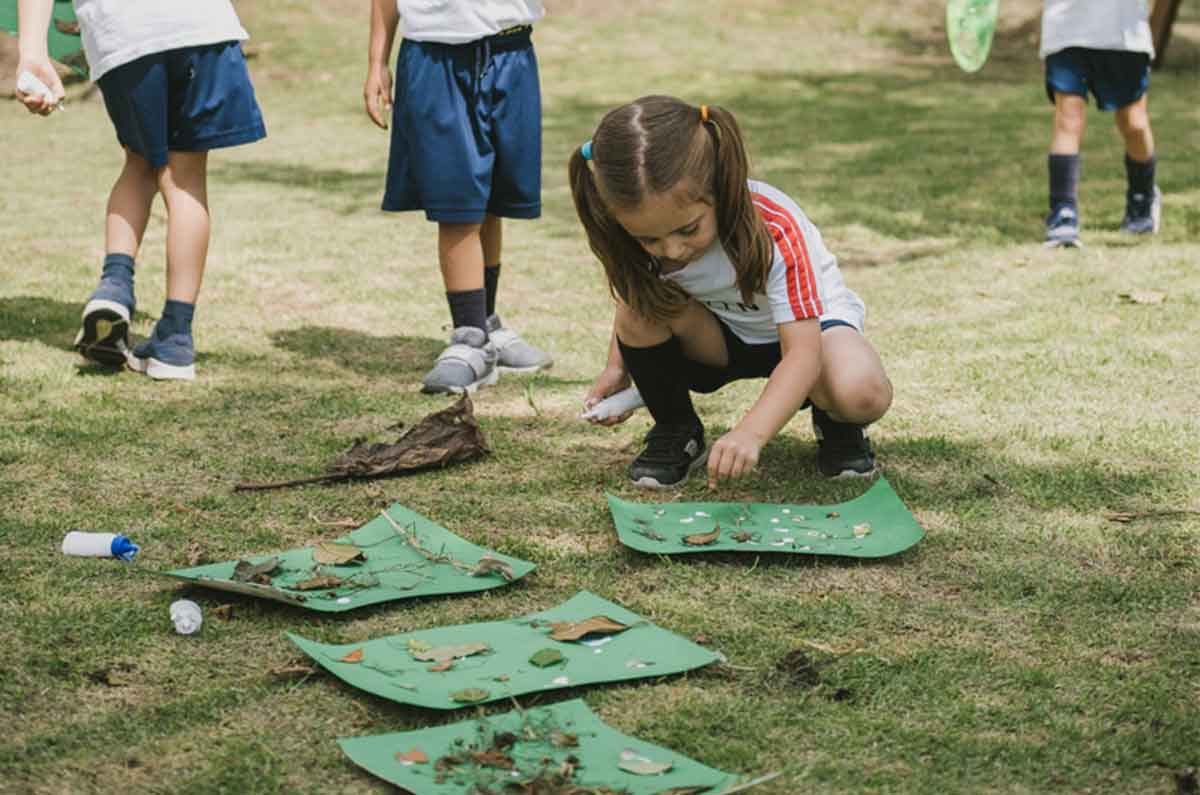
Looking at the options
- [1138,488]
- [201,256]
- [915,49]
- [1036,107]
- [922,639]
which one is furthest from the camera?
[915,49]

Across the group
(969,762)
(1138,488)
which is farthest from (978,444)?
(969,762)

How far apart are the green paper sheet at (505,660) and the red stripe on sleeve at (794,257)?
740 mm

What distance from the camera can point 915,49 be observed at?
12.0 metres

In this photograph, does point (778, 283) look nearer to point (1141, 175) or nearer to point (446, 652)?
point (446, 652)

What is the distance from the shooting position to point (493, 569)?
2.36m

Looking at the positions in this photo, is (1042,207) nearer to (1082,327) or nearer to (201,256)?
(1082,327)

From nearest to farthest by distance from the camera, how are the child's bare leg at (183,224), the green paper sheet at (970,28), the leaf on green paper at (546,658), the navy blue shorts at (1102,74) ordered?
the leaf on green paper at (546,658) < the child's bare leg at (183,224) < the navy blue shorts at (1102,74) < the green paper sheet at (970,28)

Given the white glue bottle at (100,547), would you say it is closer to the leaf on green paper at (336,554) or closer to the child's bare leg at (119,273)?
the leaf on green paper at (336,554)

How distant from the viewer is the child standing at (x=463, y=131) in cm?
361

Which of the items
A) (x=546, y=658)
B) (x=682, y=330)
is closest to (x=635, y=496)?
(x=682, y=330)

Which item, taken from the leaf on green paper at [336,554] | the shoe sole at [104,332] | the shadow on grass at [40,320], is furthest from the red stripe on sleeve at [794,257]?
the shadow on grass at [40,320]

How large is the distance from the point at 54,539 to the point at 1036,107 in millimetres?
7686

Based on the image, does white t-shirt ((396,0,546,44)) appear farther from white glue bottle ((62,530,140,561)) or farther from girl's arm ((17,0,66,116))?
white glue bottle ((62,530,140,561))

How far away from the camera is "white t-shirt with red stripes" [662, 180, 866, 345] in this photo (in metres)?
2.66
